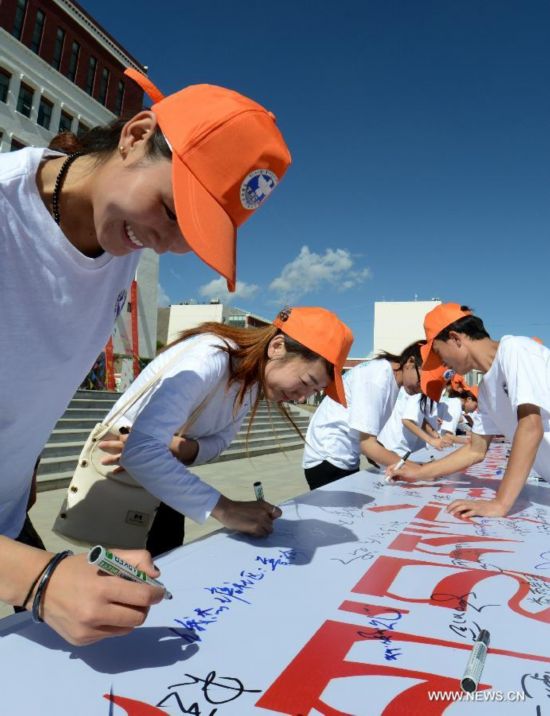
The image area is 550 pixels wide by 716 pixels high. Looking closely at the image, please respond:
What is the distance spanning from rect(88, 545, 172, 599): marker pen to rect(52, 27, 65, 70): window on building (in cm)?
2032

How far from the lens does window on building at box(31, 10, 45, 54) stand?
16.1 m

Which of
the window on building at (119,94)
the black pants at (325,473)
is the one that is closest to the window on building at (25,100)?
the window on building at (119,94)

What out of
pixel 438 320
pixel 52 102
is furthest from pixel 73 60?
→ pixel 438 320

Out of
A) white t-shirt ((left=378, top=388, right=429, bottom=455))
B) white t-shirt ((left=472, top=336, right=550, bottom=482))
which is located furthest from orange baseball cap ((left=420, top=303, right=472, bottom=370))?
white t-shirt ((left=378, top=388, right=429, bottom=455))

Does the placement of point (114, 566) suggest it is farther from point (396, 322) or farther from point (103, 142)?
point (396, 322)

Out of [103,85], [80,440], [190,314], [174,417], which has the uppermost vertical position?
[103,85]

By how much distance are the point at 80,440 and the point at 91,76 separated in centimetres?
1603

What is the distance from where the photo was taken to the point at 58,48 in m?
17.1

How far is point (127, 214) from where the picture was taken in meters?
0.86

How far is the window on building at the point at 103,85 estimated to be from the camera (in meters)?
18.8

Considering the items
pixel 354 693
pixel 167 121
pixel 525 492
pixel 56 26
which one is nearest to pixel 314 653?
pixel 354 693

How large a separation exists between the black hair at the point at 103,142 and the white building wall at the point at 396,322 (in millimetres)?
38091
